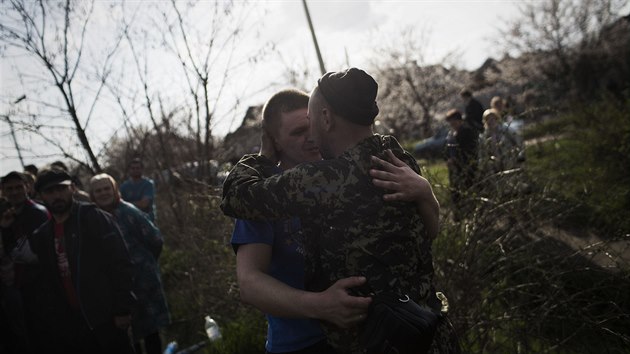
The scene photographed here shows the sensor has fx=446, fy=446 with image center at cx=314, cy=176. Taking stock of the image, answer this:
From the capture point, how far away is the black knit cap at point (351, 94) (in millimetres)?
1364

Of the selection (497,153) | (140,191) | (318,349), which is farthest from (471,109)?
(318,349)

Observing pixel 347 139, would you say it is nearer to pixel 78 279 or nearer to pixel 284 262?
pixel 284 262

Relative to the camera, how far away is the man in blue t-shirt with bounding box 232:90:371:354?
1348mm

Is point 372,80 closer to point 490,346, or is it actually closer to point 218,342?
point 490,346

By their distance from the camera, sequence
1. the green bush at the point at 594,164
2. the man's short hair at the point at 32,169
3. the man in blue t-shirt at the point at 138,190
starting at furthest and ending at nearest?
the man's short hair at the point at 32,169 < the man in blue t-shirt at the point at 138,190 < the green bush at the point at 594,164

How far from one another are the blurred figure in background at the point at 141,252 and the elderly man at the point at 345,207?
307 cm

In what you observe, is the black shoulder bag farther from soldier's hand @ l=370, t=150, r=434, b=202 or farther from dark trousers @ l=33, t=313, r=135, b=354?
dark trousers @ l=33, t=313, r=135, b=354

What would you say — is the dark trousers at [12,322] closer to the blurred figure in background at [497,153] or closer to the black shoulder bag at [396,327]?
the black shoulder bag at [396,327]

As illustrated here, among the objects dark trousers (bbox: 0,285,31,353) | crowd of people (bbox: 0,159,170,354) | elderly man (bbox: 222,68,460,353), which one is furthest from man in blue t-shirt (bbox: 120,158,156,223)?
elderly man (bbox: 222,68,460,353)

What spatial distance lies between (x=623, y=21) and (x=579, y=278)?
1268 inches

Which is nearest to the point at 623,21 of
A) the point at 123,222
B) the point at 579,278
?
the point at 579,278

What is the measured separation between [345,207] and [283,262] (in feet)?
1.42

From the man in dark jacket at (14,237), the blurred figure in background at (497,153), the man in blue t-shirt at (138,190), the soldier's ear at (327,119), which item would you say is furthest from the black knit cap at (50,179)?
the blurred figure in background at (497,153)

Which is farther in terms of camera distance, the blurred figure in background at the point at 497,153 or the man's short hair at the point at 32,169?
the man's short hair at the point at 32,169
